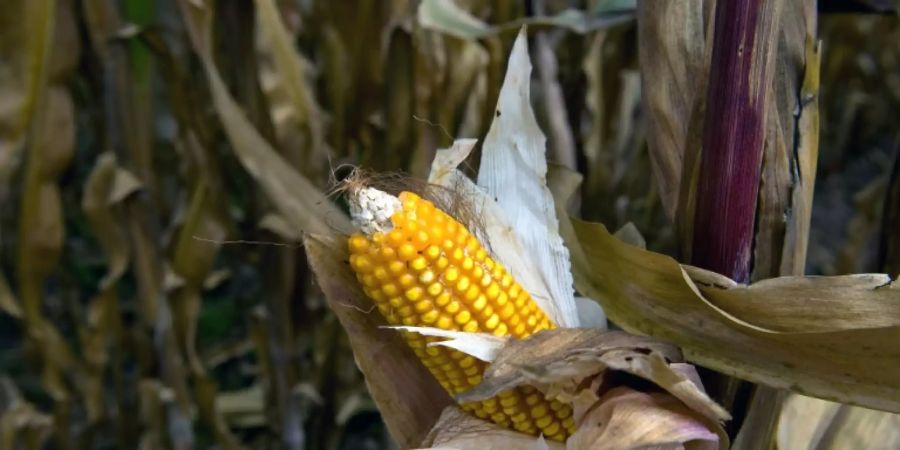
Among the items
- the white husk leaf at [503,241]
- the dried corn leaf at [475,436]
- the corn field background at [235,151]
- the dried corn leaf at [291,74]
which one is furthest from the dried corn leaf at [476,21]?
Answer: the dried corn leaf at [475,436]

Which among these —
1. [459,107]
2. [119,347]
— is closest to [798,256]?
[459,107]

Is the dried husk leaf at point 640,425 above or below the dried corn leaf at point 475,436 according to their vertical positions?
above

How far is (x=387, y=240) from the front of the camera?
0.31 metres

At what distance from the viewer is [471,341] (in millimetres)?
331

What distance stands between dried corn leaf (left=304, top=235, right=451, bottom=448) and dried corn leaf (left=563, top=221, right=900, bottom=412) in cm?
13

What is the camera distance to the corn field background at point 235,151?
28.2 inches

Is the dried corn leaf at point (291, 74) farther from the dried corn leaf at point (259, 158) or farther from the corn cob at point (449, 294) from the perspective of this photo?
the corn cob at point (449, 294)

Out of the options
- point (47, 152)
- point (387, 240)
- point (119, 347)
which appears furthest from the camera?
point (119, 347)

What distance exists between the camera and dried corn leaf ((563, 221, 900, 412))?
11.9 inches

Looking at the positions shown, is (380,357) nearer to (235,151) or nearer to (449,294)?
(449,294)

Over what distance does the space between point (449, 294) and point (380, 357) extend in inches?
3.6

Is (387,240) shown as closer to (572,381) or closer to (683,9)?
(572,381)

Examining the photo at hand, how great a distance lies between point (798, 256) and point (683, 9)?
6.1 inches

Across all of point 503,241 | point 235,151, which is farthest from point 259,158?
point 503,241
